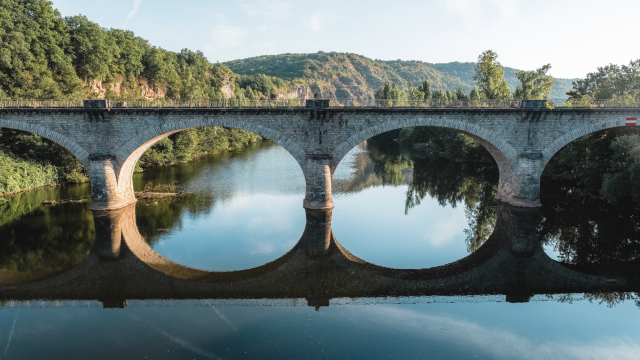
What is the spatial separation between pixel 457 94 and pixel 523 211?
3664 centimetres

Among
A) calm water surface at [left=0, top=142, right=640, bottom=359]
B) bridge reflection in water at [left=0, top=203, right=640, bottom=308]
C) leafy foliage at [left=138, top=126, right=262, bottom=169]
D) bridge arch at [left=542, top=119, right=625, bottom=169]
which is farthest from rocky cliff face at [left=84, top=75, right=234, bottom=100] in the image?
bridge arch at [left=542, top=119, right=625, bottom=169]

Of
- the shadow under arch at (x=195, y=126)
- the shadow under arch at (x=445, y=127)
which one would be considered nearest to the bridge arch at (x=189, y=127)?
the shadow under arch at (x=195, y=126)

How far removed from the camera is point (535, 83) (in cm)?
4216

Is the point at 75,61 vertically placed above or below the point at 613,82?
above

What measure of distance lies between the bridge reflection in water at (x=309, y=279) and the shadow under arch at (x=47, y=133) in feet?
24.3

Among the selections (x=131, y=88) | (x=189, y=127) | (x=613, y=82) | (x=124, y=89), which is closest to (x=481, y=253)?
A: (x=189, y=127)

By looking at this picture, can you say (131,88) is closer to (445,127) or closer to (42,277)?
(42,277)

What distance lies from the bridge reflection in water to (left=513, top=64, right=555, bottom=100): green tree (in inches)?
1053

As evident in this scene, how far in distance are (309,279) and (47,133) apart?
20.0 m

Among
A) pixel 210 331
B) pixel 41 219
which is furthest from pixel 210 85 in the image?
pixel 210 331

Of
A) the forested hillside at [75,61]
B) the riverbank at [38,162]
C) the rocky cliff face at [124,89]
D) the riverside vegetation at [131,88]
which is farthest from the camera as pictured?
the rocky cliff face at [124,89]

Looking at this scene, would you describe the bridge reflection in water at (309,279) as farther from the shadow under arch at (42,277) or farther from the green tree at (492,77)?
the green tree at (492,77)

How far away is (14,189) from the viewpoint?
30094 mm

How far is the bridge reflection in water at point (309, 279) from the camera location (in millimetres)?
15297
